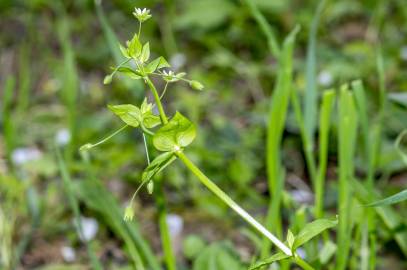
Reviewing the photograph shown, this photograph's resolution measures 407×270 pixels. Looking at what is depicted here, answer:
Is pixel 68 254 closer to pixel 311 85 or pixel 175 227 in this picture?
pixel 175 227

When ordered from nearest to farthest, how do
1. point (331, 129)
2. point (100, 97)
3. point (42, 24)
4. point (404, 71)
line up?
point (331, 129) < point (404, 71) < point (100, 97) < point (42, 24)

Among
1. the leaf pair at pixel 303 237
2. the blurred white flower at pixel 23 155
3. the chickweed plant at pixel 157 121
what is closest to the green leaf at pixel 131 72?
the chickweed plant at pixel 157 121

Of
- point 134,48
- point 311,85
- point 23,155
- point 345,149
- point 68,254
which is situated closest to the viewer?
point 134,48

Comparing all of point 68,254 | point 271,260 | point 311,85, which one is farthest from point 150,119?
point 68,254

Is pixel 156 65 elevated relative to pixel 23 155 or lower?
elevated

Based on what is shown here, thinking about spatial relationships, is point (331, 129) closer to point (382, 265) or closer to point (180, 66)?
point (382, 265)

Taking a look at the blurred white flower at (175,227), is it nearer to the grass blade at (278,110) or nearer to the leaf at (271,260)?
the grass blade at (278,110)

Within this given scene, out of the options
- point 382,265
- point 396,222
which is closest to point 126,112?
point 396,222

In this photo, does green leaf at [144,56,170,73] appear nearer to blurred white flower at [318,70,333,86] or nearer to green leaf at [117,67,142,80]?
green leaf at [117,67,142,80]
